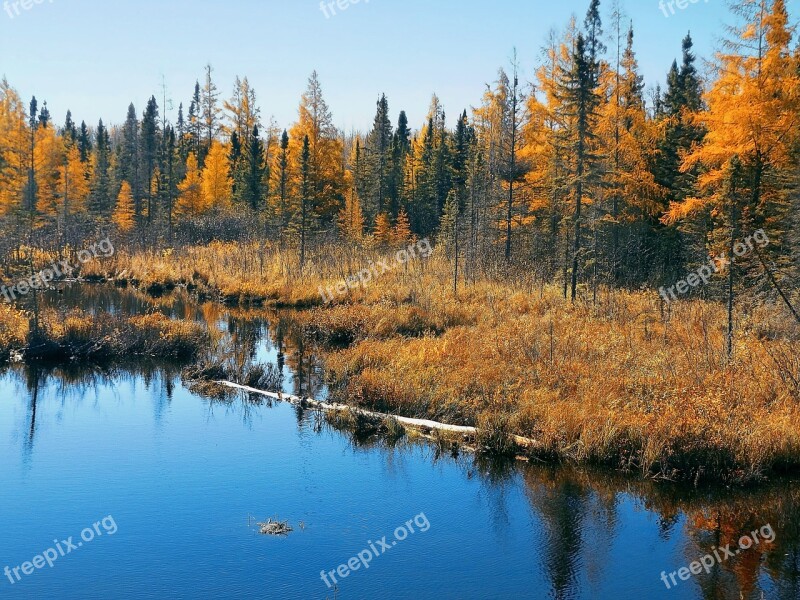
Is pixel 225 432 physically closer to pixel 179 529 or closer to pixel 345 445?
pixel 345 445

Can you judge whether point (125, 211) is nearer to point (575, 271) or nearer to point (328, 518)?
point (575, 271)

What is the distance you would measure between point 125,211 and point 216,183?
7.12 metres

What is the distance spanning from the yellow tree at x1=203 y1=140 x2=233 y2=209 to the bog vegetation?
5184 millimetres

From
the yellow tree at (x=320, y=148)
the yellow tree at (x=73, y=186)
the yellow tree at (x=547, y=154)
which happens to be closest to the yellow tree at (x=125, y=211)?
the yellow tree at (x=73, y=186)

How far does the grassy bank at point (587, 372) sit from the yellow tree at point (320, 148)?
24.1 metres


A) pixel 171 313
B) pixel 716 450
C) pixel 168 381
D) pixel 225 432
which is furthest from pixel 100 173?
pixel 716 450

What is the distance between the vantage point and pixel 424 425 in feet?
41.0

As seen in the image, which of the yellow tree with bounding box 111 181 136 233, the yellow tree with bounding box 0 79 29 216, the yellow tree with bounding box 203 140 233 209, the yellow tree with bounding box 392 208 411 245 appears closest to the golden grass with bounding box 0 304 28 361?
the yellow tree with bounding box 392 208 411 245

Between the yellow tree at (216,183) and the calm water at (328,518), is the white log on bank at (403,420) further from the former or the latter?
the yellow tree at (216,183)

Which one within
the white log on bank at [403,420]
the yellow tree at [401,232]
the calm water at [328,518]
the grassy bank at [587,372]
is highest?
the yellow tree at [401,232]

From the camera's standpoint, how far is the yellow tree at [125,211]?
5053 cm

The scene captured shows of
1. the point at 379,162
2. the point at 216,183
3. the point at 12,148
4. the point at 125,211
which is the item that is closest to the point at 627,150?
the point at 379,162

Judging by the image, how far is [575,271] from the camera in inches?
880

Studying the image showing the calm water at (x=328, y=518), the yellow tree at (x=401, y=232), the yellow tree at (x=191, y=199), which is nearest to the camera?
the calm water at (x=328, y=518)
